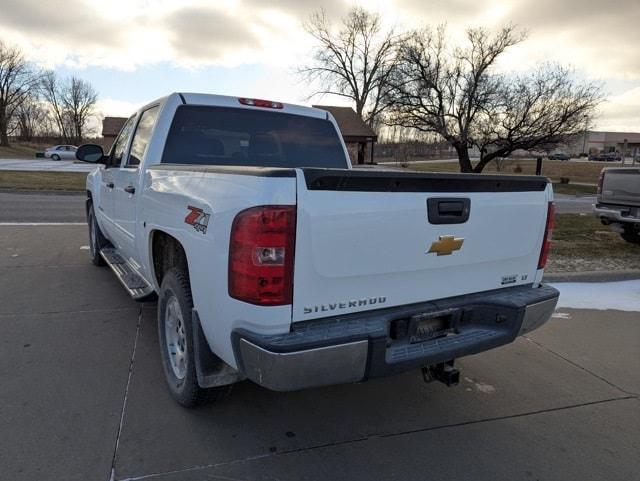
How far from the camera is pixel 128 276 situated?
4465mm

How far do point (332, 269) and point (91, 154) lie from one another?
161 inches

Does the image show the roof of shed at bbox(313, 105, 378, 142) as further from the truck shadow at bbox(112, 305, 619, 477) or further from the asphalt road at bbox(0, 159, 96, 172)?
the truck shadow at bbox(112, 305, 619, 477)

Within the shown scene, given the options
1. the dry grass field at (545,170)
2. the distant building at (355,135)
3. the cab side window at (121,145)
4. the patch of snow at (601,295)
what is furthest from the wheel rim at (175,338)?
the distant building at (355,135)

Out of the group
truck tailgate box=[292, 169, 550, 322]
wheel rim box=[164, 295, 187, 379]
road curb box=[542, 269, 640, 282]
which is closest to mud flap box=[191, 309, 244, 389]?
wheel rim box=[164, 295, 187, 379]

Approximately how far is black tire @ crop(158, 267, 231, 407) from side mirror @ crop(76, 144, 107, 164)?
9.38 ft

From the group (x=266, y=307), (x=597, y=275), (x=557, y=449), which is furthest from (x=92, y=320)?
(x=597, y=275)

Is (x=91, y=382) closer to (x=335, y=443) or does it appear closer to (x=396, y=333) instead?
(x=335, y=443)

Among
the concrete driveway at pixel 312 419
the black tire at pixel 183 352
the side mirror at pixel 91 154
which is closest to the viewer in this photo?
the concrete driveway at pixel 312 419

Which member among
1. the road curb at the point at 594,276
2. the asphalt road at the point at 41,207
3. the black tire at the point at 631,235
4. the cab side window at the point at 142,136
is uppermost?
the cab side window at the point at 142,136

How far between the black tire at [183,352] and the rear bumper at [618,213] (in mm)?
8085

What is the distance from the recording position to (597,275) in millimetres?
6402

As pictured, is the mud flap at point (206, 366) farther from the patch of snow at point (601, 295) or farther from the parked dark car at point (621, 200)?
the parked dark car at point (621, 200)

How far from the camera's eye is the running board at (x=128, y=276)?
12.6 feet

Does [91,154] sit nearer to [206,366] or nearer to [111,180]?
[111,180]
